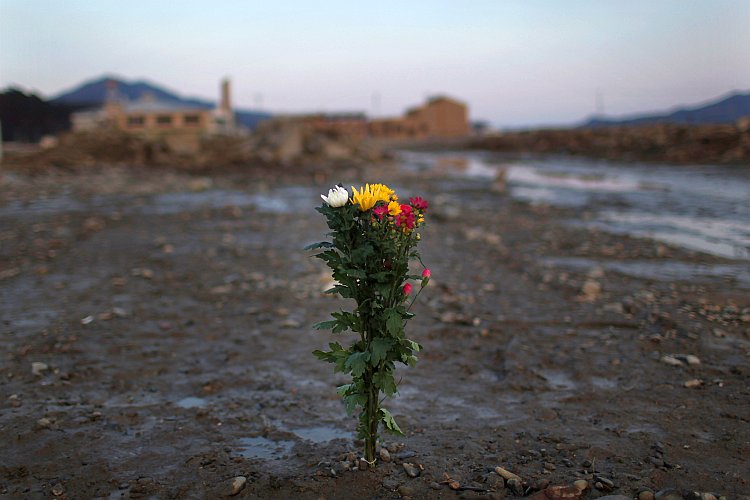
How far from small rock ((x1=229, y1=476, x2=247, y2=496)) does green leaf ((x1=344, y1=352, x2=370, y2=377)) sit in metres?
0.88

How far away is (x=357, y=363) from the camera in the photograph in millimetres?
3016

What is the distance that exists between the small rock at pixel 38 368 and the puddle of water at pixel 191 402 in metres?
1.30

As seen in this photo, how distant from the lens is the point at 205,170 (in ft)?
84.4

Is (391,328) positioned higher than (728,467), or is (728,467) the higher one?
(391,328)

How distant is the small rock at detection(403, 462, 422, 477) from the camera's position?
3.28 metres

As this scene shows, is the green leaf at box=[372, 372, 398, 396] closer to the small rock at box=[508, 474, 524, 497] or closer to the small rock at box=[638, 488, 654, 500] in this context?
the small rock at box=[508, 474, 524, 497]

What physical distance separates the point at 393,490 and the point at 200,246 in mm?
7772

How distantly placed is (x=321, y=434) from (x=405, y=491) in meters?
0.98

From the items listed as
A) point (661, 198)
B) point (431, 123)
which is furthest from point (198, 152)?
point (431, 123)

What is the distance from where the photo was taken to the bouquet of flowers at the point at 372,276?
289 cm

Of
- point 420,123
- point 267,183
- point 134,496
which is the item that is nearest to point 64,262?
point 134,496

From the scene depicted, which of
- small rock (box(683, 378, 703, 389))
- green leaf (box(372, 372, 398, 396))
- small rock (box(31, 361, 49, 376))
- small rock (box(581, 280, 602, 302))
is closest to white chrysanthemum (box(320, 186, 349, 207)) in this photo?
green leaf (box(372, 372, 398, 396))

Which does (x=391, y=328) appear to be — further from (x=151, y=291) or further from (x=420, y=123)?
(x=420, y=123)

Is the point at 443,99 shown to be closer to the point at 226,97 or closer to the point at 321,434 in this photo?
the point at 226,97
